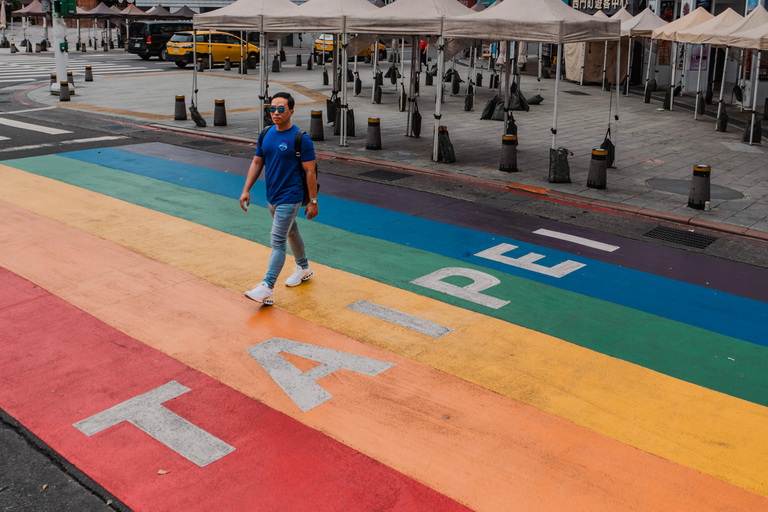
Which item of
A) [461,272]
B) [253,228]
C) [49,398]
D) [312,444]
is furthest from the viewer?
[253,228]

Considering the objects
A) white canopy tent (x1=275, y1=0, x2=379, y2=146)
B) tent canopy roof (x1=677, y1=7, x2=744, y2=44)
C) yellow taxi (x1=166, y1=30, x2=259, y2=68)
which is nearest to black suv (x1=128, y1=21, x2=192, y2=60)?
yellow taxi (x1=166, y1=30, x2=259, y2=68)

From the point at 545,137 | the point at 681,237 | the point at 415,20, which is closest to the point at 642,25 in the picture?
the point at 545,137

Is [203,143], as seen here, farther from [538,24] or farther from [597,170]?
[597,170]

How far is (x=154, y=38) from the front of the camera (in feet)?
138

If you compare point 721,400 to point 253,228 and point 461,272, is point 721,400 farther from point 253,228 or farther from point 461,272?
point 253,228

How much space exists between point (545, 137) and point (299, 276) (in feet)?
39.5

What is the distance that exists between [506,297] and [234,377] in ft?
10.7

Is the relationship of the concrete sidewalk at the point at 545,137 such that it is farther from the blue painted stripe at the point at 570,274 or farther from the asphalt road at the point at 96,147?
the blue painted stripe at the point at 570,274

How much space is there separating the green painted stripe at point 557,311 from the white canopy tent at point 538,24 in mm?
5521

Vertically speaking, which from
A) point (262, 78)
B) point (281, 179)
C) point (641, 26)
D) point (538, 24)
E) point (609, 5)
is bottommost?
point (281, 179)

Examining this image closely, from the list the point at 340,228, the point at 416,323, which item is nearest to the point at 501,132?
the point at 340,228

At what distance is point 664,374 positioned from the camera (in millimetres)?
6203

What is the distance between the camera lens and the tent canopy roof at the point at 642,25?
24500 millimetres

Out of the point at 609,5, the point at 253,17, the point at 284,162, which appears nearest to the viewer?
the point at 284,162
